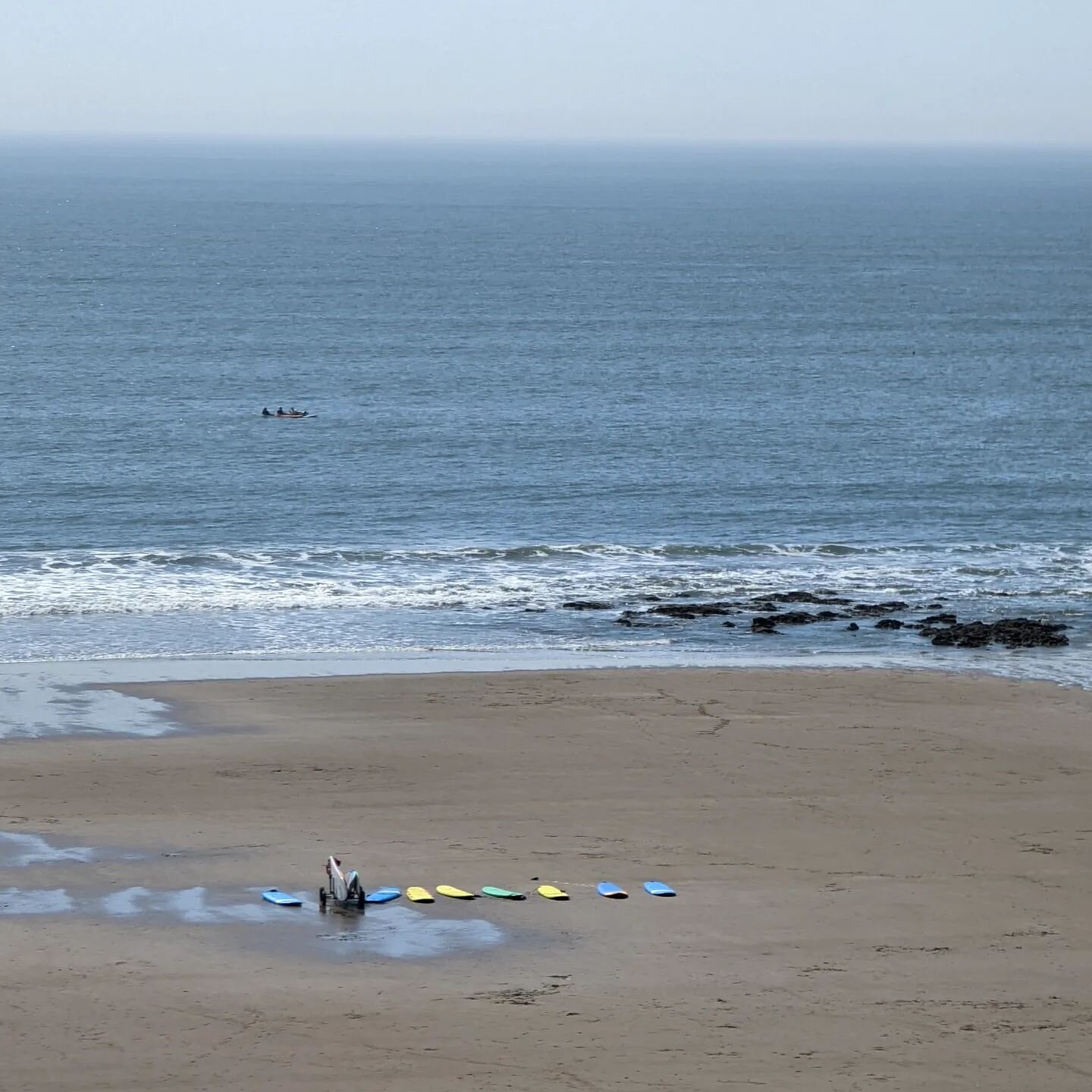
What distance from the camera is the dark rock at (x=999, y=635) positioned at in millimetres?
42250

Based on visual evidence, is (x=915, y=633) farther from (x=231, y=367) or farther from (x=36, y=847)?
(x=231, y=367)

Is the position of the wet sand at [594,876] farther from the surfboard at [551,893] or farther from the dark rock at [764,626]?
the dark rock at [764,626]

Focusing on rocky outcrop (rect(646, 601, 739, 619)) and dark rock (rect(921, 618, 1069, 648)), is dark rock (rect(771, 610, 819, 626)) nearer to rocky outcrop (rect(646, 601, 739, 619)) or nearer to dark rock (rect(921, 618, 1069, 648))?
rocky outcrop (rect(646, 601, 739, 619))

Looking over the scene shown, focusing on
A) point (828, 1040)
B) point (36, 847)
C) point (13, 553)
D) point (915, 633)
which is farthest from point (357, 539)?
point (828, 1040)

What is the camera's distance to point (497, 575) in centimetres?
4825

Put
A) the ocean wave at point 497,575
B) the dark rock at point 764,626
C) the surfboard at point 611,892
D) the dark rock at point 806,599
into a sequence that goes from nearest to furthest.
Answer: the surfboard at point 611,892 → the dark rock at point 764,626 → the ocean wave at point 497,575 → the dark rock at point 806,599

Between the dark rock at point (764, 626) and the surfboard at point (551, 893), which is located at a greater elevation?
the dark rock at point (764, 626)

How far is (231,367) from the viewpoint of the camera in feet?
276

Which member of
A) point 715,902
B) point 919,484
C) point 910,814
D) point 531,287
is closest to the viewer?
point 715,902

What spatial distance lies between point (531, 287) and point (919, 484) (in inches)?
2531

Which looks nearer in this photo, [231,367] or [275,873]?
[275,873]

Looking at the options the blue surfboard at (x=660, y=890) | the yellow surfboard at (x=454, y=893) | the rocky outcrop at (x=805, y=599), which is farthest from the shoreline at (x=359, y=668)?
the blue surfboard at (x=660, y=890)

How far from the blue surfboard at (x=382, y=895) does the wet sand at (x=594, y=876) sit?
0.70 meters

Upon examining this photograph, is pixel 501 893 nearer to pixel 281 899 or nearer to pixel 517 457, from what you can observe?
pixel 281 899
